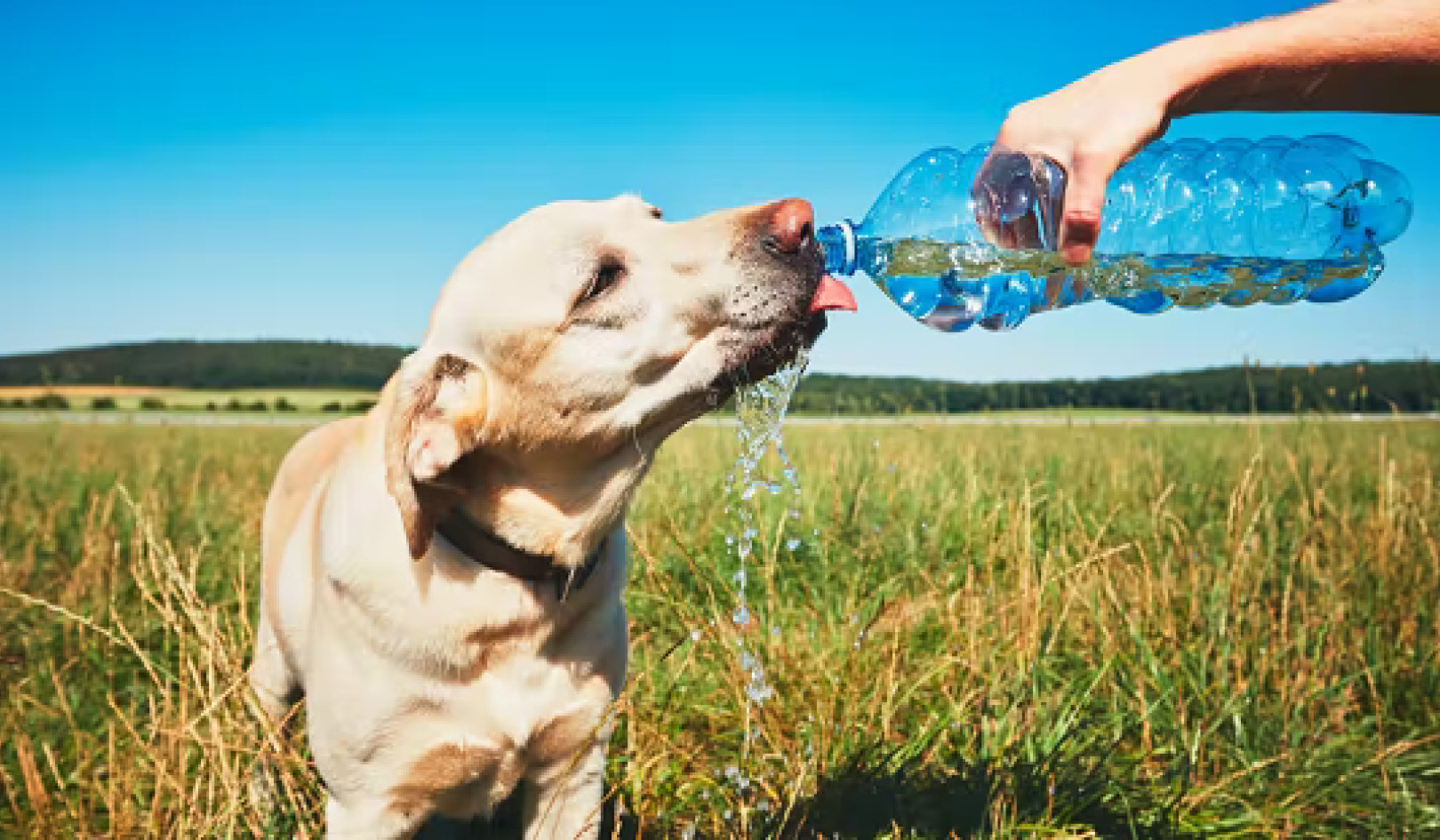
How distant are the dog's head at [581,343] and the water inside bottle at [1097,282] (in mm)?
395

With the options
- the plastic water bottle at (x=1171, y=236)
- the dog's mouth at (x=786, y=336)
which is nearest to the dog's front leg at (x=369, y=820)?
the dog's mouth at (x=786, y=336)

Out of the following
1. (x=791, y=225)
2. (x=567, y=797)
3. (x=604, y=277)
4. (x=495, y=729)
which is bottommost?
(x=567, y=797)

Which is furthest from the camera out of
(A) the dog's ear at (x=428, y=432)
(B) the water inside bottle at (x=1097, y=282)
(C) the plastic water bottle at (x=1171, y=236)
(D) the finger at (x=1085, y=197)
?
(B) the water inside bottle at (x=1097, y=282)

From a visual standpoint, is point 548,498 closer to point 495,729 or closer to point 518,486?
point 518,486

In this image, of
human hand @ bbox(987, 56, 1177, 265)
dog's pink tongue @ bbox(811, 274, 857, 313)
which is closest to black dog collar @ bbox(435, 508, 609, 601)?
dog's pink tongue @ bbox(811, 274, 857, 313)

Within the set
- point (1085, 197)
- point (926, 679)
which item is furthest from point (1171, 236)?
point (926, 679)

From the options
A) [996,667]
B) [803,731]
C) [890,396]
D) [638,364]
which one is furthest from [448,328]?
[890,396]

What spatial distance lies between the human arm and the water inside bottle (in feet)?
2.37

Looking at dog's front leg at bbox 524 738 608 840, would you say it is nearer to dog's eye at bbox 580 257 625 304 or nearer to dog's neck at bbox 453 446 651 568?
dog's neck at bbox 453 446 651 568

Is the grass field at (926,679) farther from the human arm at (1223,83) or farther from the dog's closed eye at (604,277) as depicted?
the human arm at (1223,83)

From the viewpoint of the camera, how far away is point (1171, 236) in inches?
99.9

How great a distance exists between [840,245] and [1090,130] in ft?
3.28

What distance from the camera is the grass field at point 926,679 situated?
252 centimetres

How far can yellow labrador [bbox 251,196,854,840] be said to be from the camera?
2.21 m
